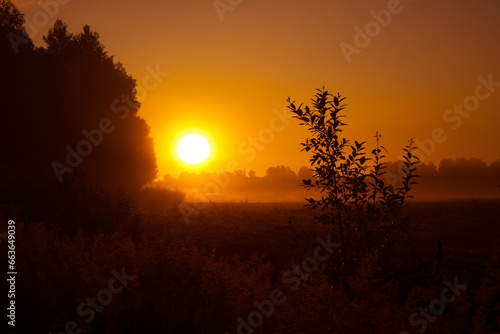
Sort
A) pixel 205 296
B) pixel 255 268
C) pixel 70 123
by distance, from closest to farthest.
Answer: pixel 205 296
pixel 255 268
pixel 70 123

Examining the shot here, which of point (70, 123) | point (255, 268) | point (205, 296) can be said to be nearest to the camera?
point (205, 296)

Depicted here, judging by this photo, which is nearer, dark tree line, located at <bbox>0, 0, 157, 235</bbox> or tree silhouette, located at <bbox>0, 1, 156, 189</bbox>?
dark tree line, located at <bbox>0, 0, 157, 235</bbox>

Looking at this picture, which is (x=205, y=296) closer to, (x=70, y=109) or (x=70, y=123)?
(x=70, y=123)

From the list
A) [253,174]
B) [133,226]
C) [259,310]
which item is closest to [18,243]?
[259,310]

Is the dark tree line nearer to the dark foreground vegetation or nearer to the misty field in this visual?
the dark foreground vegetation

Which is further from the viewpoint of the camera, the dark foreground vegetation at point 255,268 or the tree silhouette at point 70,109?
the tree silhouette at point 70,109

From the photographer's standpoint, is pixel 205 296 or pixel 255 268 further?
pixel 255 268

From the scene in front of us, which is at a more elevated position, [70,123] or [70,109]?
[70,109]

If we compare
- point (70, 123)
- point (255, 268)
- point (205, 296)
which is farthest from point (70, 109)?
point (205, 296)

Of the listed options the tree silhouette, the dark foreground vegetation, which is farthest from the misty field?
the tree silhouette

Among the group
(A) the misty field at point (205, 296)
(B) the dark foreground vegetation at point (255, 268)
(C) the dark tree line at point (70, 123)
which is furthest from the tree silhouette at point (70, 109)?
(A) the misty field at point (205, 296)

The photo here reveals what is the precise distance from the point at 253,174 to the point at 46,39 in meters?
114

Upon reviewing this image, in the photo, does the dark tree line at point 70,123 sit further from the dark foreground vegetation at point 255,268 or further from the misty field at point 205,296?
the misty field at point 205,296

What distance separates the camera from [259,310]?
6727 mm
